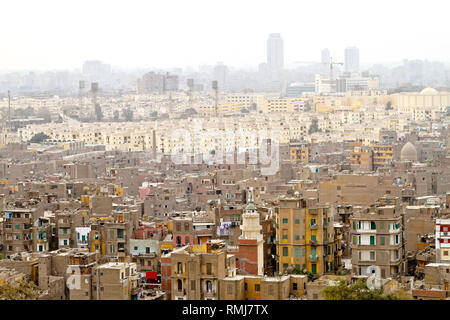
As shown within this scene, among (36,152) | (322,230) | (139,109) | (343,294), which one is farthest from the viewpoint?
(139,109)

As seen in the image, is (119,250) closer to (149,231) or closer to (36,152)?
(149,231)

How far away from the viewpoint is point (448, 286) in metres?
4.95

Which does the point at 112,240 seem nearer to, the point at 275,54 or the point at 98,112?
the point at 275,54

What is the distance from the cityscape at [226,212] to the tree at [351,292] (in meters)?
0.01

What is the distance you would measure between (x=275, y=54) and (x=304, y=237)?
17202 mm

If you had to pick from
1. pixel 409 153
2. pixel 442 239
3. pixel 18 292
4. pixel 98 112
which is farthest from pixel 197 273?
pixel 98 112

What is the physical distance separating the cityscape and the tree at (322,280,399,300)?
0.01m

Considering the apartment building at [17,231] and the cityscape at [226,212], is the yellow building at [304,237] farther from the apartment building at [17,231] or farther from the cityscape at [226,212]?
the apartment building at [17,231]

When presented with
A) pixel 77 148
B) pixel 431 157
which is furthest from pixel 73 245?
pixel 77 148

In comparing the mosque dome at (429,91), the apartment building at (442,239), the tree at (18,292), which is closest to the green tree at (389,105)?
the mosque dome at (429,91)

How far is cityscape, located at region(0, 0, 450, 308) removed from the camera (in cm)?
498

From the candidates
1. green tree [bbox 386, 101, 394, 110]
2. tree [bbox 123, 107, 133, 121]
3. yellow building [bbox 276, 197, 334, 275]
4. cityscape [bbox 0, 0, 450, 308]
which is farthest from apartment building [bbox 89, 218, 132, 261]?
green tree [bbox 386, 101, 394, 110]

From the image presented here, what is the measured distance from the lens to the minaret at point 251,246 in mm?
5789

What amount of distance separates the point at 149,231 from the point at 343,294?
8.90 feet
